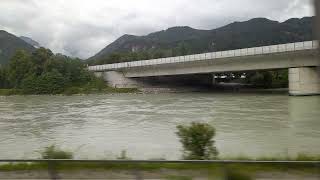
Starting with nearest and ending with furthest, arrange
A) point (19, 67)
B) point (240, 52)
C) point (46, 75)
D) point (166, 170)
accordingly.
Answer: point (166, 170) < point (240, 52) < point (46, 75) < point (19, 67)

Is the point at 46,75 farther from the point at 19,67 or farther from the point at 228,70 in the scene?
the point at 228,70

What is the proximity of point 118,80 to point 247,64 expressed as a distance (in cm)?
3649

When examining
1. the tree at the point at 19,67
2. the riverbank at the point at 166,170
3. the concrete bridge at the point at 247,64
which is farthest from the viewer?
the tree at the point at 19,67

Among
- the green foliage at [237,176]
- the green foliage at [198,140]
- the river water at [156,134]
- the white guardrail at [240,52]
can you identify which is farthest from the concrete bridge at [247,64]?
the green foliage at [237,176]

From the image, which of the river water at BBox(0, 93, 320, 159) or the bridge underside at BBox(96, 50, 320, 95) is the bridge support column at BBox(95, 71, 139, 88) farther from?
the river water at BBox(0, 93, 320, 159)

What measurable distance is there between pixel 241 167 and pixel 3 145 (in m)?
19.4

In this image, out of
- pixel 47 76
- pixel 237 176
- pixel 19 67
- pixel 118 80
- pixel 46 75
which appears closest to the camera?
pixel 237 176

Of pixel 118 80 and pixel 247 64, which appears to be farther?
pixel 118 80

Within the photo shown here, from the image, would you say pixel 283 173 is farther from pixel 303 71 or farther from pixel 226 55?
pixel 226 55

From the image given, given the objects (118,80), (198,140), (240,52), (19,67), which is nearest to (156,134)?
(198,140)

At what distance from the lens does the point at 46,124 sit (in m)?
37.0

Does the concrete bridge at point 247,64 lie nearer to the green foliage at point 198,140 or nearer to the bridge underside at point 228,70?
the bridge underside at point 228,70

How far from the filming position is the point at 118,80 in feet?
328

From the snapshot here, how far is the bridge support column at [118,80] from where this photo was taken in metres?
97.9
